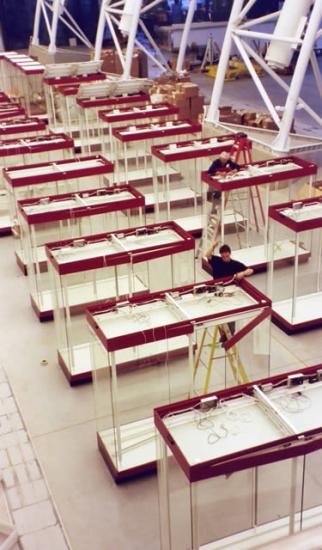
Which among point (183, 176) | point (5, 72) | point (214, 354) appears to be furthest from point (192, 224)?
point (5, 72)

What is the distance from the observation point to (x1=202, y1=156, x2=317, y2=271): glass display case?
444 inches

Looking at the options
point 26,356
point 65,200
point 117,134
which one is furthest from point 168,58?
point 26,356

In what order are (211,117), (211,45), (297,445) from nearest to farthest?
(297,445), (211,117), (211,45)

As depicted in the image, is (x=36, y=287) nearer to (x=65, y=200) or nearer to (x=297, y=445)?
(x=65, y=200)

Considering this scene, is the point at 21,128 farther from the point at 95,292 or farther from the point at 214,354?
the point at 214,354

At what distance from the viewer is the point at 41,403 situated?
814 centimetres

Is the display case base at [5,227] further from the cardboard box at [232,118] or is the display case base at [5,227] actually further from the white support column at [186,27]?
the white support column at [186,27]

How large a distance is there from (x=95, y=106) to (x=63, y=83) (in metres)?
4.04

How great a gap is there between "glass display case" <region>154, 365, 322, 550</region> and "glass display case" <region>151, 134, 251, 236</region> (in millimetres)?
6998

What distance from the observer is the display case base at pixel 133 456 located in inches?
264

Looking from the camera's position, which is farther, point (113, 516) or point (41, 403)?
point (41, 403)

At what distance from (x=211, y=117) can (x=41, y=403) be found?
11642 mm

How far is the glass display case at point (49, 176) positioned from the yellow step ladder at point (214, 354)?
584 centimetres

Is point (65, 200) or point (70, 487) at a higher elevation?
point (65, 200)
